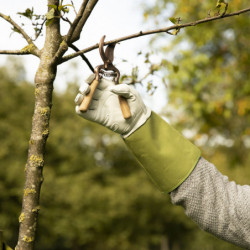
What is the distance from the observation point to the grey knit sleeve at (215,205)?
165 cm

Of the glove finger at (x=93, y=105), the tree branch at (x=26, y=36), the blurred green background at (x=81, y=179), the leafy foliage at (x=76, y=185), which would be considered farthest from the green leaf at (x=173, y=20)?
the leafy foliage at (x=76, y=185)

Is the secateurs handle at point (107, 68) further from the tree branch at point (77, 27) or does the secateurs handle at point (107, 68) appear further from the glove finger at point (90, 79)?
the tree branch at point (77, 27)

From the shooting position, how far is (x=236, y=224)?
165 centimetres

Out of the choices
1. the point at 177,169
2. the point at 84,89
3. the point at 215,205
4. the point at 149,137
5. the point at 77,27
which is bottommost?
the point at 215,205

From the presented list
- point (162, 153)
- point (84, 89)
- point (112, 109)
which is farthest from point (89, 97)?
point (162, 153)

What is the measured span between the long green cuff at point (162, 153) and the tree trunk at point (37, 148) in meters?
0.39

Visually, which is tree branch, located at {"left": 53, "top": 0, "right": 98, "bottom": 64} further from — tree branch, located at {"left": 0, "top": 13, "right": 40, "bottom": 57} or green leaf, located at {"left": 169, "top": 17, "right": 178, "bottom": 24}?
green leaf, located at {"left": 169, "top": 17, "right": 178, "bottom": 24}

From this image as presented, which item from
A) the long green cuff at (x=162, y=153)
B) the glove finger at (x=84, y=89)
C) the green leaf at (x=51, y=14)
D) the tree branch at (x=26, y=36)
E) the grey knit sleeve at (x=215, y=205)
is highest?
the green leaf at (x=51, y=14)

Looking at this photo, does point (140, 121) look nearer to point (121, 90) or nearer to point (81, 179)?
point (121, 90)

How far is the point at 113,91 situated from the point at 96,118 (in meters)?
0.15

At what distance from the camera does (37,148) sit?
1481 mm

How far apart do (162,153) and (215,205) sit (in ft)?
1.06

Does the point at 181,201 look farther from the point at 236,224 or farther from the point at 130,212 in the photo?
the point at 130,212

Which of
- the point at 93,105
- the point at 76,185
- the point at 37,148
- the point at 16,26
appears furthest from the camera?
the point at 76,185
